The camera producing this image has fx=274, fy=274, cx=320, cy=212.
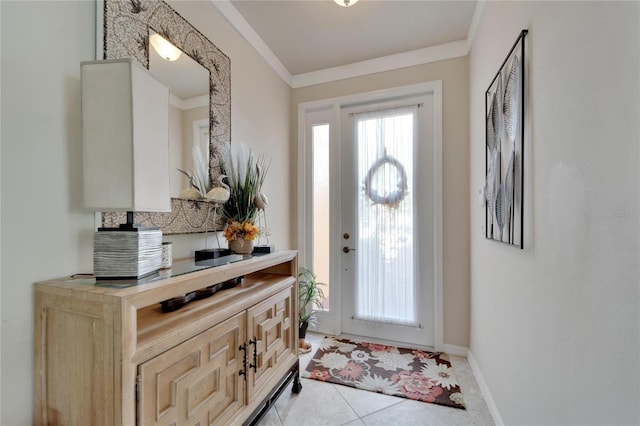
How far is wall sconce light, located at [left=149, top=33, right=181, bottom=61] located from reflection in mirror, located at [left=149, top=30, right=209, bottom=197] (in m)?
0.02

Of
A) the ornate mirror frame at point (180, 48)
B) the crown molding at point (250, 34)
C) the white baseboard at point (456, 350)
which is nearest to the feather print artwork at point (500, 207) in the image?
the white baseboard at point (456, 350)

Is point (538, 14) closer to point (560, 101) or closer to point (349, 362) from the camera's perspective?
point (560, 101)

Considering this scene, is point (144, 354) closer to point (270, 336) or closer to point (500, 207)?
point (270, 336)

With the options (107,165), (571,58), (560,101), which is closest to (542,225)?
(560,101)

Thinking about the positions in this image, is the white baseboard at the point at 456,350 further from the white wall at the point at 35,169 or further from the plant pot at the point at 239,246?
the white wall at the point at 35,169

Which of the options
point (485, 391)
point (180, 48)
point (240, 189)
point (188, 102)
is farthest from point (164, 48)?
point (485, 391)

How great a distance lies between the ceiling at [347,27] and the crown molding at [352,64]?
0.01m

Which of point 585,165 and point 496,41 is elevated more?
point 496,41

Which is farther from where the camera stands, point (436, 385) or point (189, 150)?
point (436, 385)

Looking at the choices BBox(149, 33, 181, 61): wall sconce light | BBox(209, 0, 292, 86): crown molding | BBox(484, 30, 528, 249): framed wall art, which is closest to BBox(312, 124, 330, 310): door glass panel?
BBox(209, 0, 292, 86): crown molding

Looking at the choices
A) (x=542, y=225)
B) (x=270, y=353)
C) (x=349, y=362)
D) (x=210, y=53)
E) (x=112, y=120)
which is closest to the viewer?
(x=112, y=120)

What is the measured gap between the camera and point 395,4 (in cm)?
193

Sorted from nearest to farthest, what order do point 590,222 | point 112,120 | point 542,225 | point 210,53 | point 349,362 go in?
point 590,222 → point 112,120 → point 542,225 → point 210,53 → point 349,362

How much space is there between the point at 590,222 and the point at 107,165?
1.47 m
